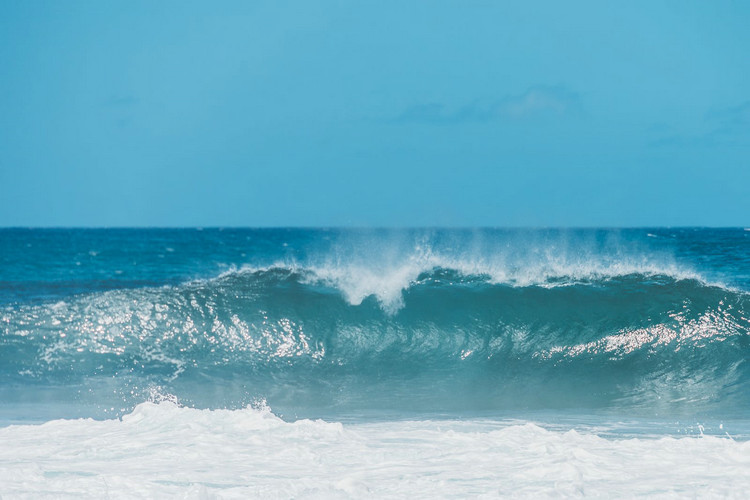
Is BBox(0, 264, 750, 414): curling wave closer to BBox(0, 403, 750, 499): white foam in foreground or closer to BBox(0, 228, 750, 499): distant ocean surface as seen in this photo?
BBox(0, 228, 750, 499): distant ocean surface

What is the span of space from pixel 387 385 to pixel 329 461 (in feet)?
14.1

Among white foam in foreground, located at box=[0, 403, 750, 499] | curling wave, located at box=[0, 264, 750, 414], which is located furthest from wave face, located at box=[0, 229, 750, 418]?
white foam in foreground, located at box=[0, 403, 750, 499]

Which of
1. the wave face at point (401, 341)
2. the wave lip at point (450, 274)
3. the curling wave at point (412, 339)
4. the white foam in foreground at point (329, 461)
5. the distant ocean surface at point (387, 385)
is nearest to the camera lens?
the white foam in foreground at point (329, 461)

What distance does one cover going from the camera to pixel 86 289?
64.6ft

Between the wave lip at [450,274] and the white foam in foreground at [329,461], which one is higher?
the wave lip at [450,274]

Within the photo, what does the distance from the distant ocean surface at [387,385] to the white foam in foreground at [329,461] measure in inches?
0.8

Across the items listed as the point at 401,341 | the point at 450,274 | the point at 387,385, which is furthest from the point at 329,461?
the point at 450,274

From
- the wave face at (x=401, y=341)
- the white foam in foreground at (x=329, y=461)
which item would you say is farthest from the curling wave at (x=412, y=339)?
the white foam in foreground at (x=329, y=461)

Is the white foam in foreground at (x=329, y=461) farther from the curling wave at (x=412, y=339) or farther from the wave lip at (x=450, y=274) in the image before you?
the wave lip at (x=450, y=274)

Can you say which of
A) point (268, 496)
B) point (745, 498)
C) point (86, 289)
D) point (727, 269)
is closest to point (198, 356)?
point (268, 496)

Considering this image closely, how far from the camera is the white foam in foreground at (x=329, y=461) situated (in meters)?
3.90

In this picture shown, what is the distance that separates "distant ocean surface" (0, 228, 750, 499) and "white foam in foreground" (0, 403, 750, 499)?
0.02 meters

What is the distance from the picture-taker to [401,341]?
10492 mm

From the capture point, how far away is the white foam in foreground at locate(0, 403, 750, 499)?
12.8 feet
